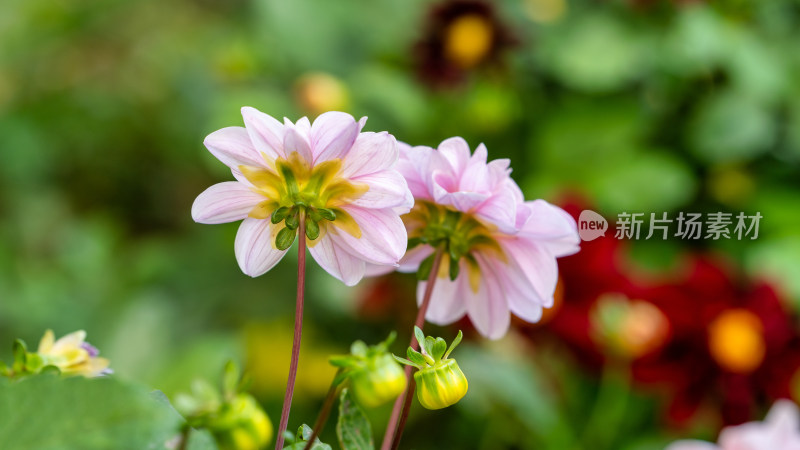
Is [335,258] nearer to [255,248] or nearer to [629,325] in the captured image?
[255,248]

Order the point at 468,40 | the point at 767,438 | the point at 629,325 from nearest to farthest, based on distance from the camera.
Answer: the point at 767,438 → the point at 629,325 → the point at 468,40

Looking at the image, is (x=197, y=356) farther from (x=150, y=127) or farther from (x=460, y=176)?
(x=150, y=127)

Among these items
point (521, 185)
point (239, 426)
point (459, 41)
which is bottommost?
point (239, 426)

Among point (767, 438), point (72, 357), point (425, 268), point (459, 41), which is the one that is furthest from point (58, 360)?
point (459, 41)

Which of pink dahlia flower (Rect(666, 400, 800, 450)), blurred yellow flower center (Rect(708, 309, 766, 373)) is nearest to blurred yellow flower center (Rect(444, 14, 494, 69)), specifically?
blurred yellow flower center (Rect(708, 309, 766, 373))

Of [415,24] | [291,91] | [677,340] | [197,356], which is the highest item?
[415,24]

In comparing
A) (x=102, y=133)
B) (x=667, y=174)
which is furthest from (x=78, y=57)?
(x=667, y=174)
